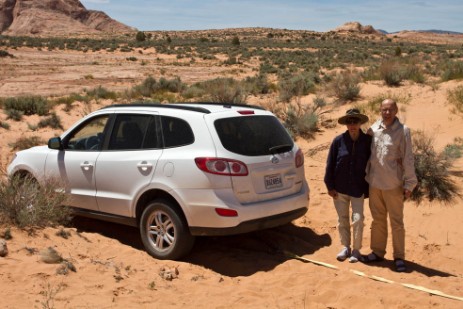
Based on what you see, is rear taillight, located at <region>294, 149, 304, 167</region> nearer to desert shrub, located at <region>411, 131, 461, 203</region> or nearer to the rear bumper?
the rear bumper

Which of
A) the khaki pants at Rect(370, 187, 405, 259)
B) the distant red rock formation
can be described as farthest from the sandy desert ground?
the distant red rock formation

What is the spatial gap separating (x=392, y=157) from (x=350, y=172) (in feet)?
1.74

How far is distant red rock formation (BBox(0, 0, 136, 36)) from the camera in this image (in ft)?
343

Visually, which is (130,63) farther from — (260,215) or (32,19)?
(32,19)

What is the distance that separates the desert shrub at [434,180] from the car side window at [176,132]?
13.1 ft

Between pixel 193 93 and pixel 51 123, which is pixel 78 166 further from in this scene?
pixel 193 93

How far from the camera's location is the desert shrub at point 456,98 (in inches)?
497

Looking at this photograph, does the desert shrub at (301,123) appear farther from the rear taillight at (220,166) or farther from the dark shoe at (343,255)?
the rear taillight at (220,166)

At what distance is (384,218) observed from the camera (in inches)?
230

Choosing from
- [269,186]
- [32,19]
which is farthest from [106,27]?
[269,186]

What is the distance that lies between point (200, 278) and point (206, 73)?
2805cm

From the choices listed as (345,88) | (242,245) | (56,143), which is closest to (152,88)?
(345,88)

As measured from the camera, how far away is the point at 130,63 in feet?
130

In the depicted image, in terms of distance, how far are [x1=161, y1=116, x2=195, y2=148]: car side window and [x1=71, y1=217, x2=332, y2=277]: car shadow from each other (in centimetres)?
137
